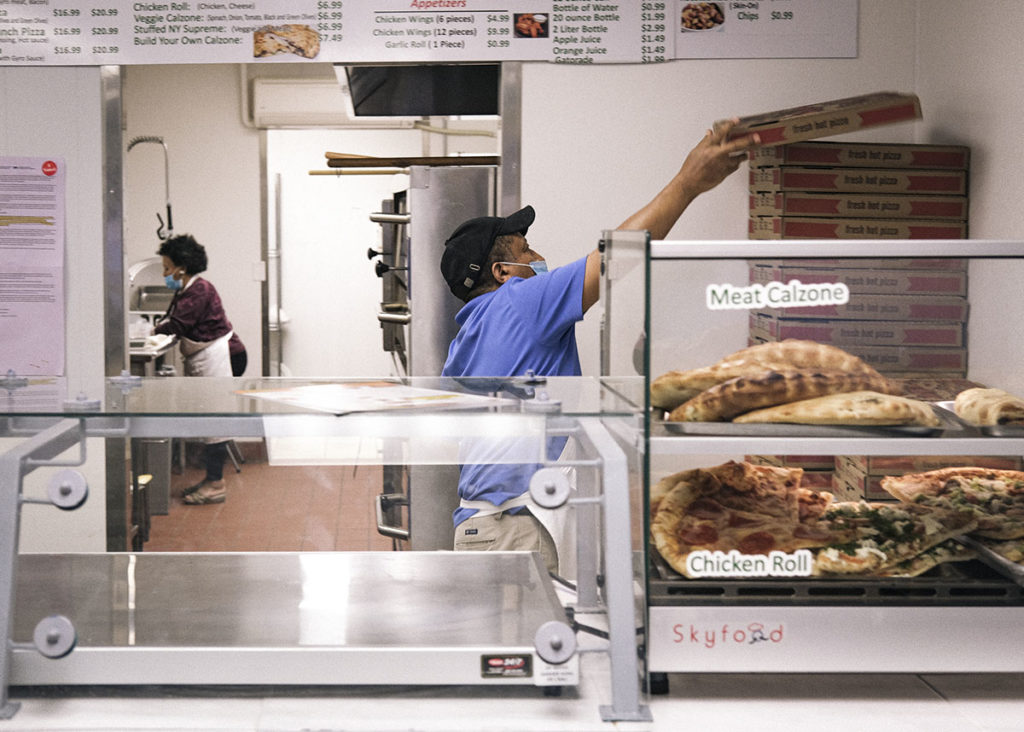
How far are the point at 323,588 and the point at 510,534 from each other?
71 centimetres

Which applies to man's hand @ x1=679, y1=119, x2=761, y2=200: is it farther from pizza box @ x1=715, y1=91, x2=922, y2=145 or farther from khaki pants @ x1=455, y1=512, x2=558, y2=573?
khaki pants @ x1=455, y1=512, x2=558, y2=573

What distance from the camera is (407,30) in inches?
146

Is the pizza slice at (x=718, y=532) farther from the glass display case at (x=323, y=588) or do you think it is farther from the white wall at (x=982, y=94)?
the white wall at (x=982, y=94)

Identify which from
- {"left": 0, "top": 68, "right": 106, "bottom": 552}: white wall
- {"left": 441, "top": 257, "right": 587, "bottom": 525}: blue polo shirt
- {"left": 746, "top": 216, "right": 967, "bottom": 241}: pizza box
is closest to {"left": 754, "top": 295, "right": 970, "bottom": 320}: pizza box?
{"left": 441, "top": 257, "right": 587, "bottom": 525}: blue polo shirt

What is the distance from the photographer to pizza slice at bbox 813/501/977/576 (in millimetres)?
1659

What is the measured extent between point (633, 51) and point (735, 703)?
269cm

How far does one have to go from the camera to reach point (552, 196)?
382cm

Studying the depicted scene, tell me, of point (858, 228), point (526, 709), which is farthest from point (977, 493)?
point (858, 228)

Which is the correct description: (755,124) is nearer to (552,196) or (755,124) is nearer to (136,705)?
(552,196)

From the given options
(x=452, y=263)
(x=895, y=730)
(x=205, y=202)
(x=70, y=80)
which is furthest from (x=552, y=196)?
(x=205, y=202)

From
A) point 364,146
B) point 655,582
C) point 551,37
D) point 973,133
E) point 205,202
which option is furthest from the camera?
point 364,146

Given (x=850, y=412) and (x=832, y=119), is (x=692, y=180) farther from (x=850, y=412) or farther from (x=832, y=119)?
(x=850, y=412)

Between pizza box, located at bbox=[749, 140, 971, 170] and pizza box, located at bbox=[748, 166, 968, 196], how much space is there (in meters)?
0.02

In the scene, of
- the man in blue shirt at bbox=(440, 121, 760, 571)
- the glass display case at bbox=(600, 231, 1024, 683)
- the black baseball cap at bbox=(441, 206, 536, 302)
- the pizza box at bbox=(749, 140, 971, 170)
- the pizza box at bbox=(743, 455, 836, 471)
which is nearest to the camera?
the glass display case at bbox=(600, 231, 1024, 683)
